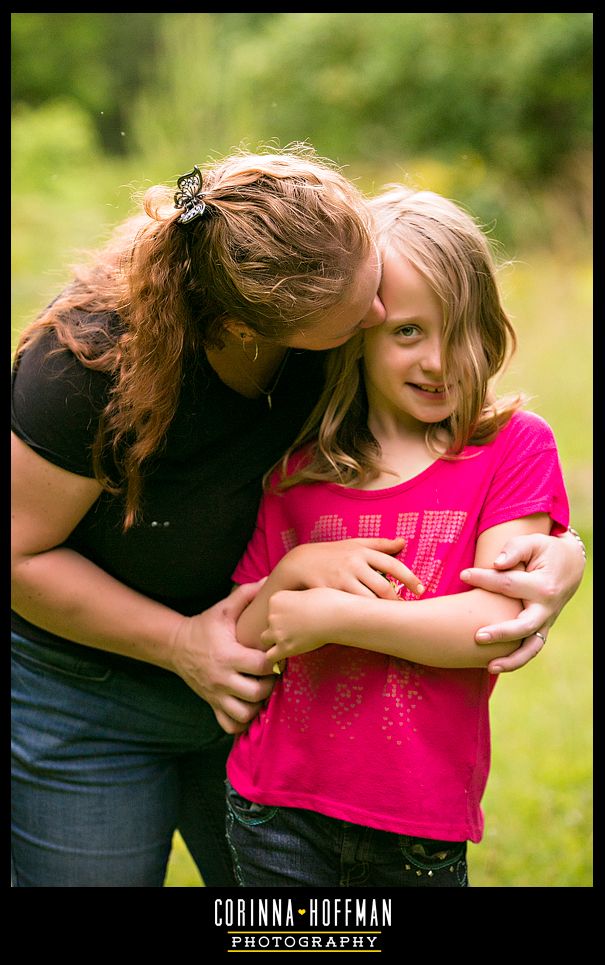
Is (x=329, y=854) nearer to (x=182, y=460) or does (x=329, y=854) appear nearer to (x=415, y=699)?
(x=415, y=699)

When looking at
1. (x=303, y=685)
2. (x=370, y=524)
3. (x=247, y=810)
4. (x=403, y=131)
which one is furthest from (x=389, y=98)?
(x=247, y=810)

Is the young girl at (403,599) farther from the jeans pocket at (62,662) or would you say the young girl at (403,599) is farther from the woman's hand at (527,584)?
the jeans pocket at (62,662)

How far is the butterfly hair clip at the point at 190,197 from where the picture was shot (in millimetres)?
1759

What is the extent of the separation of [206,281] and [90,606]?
72cm

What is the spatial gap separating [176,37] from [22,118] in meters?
2.74

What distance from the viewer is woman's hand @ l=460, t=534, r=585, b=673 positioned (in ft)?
5.84

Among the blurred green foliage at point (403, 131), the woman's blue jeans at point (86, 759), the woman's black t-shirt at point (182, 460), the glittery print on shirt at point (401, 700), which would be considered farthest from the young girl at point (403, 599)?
the blurred green foliage at point (403, 131)

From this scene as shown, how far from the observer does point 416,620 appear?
1778mm

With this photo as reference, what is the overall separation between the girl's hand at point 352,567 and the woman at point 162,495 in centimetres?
17

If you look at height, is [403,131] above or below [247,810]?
above

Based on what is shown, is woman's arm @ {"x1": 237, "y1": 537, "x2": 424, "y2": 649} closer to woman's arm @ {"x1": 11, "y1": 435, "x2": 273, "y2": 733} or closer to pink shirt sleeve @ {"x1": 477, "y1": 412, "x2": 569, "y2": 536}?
woman's arm @ {"x1": 11, "y1": 435, "x2": 273, "y2": 733}

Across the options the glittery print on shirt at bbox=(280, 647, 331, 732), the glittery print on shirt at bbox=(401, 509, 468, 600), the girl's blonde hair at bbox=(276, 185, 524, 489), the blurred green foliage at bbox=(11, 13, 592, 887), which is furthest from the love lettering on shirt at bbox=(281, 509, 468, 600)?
the blurred green foliage at bbox=(11, 13, 592, 887)

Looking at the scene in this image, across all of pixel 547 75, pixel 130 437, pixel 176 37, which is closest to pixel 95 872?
pixel 130 437
